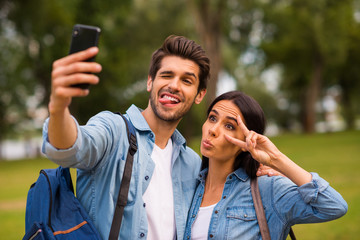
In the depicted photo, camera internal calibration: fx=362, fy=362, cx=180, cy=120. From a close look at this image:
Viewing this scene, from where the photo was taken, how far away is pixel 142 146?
2.74 meters

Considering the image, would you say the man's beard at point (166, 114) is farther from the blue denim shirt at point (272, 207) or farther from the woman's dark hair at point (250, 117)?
the blue denim shirt at point (272, 207)

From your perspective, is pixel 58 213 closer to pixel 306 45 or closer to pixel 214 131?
pixel 214 131

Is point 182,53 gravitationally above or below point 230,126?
above

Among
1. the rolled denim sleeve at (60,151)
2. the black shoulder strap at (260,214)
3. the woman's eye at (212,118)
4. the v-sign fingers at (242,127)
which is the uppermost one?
the woman's eye at (212,118)

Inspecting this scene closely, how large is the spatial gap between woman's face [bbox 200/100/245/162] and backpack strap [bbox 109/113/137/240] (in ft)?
2.16

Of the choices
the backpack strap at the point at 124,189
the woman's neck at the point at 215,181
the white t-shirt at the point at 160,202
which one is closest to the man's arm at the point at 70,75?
the backpack strap at the point at 124,189

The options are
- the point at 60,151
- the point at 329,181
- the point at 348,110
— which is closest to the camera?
the point at 60,151

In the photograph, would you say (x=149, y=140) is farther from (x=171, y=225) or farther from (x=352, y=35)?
(x=352, y=35)

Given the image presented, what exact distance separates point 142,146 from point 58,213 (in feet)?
2.59

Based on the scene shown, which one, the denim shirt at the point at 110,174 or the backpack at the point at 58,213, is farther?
the denim shirt at the point at 110,174

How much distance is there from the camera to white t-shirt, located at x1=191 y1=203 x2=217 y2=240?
275 centimetres

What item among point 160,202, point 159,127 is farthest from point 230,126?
point 160,202

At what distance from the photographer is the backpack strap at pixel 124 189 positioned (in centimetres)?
233

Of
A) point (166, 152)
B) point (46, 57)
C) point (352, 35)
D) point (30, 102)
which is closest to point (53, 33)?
point (46, 57)
